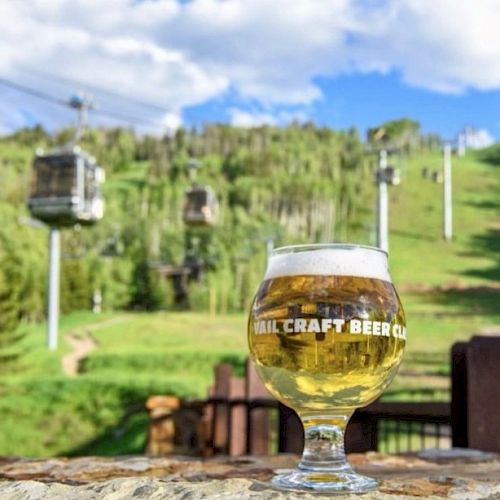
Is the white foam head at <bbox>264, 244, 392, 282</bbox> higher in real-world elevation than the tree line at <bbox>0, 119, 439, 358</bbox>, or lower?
lower

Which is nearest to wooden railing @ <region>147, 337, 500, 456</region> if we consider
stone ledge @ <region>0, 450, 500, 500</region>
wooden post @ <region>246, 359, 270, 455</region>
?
wooden post @ <region>246, 359, 270, 455</region>

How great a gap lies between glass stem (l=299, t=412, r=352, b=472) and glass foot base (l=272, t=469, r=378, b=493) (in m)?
0.01

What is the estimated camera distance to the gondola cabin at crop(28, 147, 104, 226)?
13.6m

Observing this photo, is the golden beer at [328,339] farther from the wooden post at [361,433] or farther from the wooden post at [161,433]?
the wooden post at [161,433]

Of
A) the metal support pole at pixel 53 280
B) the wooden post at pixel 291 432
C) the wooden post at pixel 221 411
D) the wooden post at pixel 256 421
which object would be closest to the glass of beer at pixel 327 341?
the wooden post at pixel 291 432

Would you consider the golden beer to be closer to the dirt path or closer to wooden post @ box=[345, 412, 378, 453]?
wooden post @ box=[345, 412, 378, 453]

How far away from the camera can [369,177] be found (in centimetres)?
6719

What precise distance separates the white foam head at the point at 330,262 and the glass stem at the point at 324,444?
0.15 meters

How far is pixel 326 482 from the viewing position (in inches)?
31.7

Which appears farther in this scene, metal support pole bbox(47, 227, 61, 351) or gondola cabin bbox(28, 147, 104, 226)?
metal support pole bbox(47, 227, 61, 351)

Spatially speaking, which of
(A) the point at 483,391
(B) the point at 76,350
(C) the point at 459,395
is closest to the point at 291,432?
(C) the point at 459,395

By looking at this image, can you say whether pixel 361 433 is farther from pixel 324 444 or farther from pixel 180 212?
pixel 180 212

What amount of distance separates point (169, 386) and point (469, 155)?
190ft

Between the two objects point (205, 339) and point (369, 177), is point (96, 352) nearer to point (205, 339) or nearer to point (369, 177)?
point (205, 339)
